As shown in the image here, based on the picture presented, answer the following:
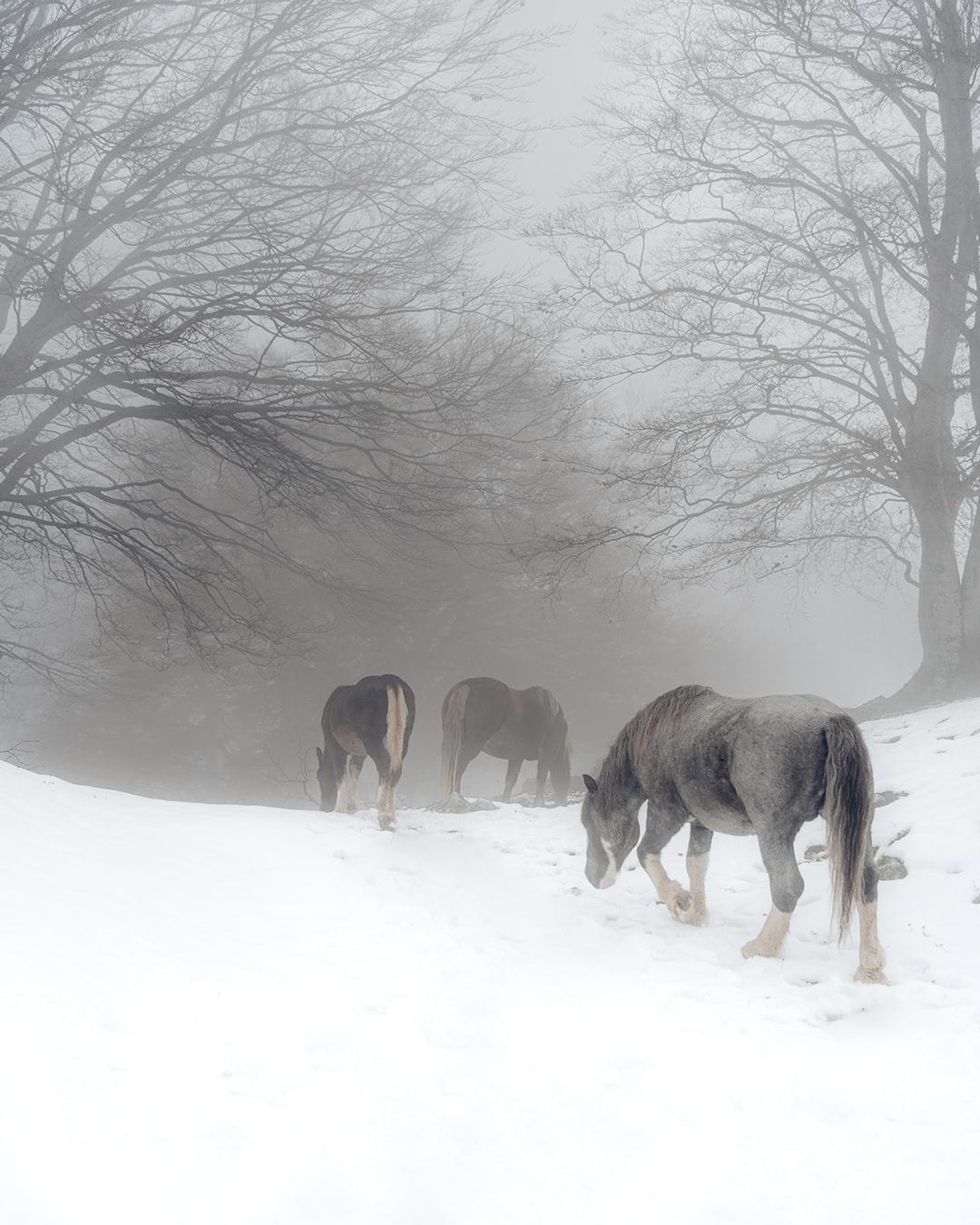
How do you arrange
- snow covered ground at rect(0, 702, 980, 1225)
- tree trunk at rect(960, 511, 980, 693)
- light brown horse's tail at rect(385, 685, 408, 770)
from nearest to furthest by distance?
1. snow covered ground at rect(0, 702, 980, 1225)
2. light brown horse's tail at rect(385, 685, 408, 770)
3. tree trunk at rect(960, 511, 980, 693)

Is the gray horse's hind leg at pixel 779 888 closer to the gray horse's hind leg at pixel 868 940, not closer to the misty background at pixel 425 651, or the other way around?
the gray horse's hind leg at pixel 868 940

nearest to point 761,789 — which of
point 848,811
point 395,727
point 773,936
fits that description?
point 848,811

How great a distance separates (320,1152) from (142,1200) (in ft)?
1.89

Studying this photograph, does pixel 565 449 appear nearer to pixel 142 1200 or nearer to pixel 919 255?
pixel 919 255

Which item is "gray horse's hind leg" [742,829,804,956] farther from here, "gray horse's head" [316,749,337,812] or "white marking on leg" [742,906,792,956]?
"gray horse's head" [316,749,337,812]

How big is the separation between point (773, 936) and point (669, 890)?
938 mm

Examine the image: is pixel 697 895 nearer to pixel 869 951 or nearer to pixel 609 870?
Answer: pixel 609 870

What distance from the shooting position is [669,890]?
18.5ft

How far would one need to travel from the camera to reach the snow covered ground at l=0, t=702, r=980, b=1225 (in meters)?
2.64

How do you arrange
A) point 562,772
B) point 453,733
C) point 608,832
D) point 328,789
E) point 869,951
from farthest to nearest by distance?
point 562,772 → point 453,733 → point 328,789 → point 608,832 → point 869,951

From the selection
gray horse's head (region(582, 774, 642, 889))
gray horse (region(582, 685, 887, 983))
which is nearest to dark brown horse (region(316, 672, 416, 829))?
gray horse's head (region(582, 774, 642, 889))

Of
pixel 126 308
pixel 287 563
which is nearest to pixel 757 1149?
pixel 287 563

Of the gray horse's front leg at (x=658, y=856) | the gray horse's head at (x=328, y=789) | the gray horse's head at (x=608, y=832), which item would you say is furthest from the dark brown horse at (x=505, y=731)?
the gray horse's front leg at (x=658, y=856)

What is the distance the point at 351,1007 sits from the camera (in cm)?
387
